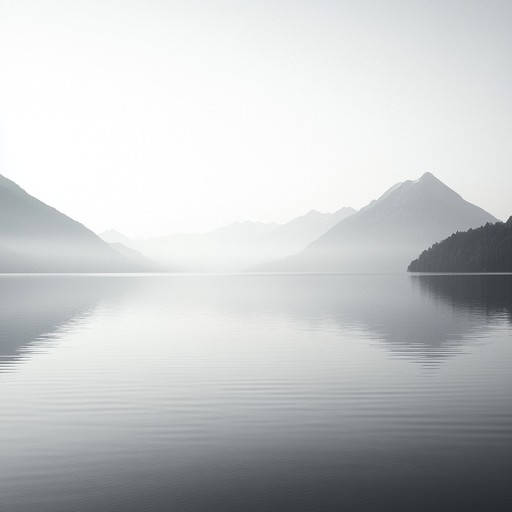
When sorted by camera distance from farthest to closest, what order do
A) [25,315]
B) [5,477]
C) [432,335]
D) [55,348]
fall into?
[25,315], [432,335], [55,348], [5,477]

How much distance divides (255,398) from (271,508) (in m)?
12.6

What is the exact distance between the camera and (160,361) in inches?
1518

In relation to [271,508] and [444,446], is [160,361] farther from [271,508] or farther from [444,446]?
[271,508]

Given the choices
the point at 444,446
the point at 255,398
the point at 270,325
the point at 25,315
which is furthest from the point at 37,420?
the point at 25,315

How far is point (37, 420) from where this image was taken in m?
22.8

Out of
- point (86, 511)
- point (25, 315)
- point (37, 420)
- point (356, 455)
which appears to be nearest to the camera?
point (86, 511)

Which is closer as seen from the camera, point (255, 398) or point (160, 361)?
point (255, 398)

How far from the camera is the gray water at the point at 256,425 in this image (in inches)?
598

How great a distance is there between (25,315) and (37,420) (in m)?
52.6

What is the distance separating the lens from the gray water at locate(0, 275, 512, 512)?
15195 millimetres

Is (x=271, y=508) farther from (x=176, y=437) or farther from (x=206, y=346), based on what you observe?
(x=206, y=346)

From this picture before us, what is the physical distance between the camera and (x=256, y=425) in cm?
2181

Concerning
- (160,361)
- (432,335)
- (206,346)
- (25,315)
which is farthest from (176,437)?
(25,315)

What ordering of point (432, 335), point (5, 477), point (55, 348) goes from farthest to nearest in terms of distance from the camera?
1. point (432, 335)
2. point (55, 348)
3. point (5, 477)
